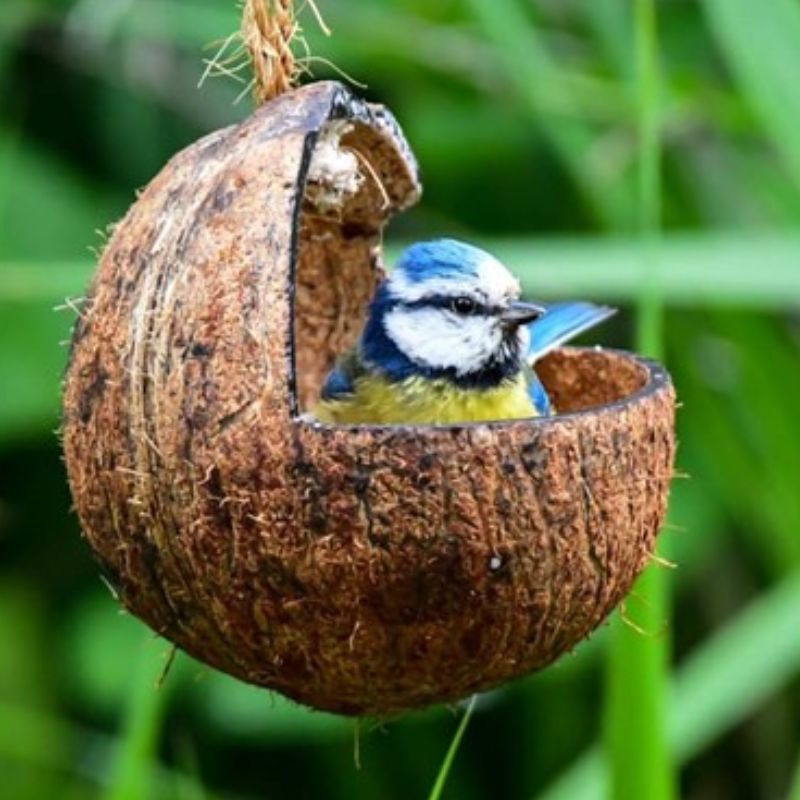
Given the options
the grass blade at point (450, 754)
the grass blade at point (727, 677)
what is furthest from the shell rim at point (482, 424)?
the grass blade at point (727, 677)

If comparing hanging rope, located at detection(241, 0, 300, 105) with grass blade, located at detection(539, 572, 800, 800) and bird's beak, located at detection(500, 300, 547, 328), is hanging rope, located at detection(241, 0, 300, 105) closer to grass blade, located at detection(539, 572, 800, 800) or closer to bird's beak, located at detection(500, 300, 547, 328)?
bird's beak, located at detection(500, 300, 547, 328)

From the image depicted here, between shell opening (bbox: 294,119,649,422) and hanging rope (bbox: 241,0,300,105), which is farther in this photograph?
shell opening (bbox: 294,119,649,422)

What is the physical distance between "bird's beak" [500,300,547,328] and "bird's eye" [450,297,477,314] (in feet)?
0.09

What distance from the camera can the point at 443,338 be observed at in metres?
1.85

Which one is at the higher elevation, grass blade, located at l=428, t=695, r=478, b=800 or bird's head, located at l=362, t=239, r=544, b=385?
bird's head, located at l=362, t=239, r=544, b=385

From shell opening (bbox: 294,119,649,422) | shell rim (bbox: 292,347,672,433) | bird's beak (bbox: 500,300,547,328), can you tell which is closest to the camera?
shell rim (bbox: 292,347,672,433)

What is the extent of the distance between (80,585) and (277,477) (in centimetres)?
191

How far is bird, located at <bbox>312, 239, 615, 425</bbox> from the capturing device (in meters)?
1.79

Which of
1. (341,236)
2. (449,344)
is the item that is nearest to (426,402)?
(449,344)

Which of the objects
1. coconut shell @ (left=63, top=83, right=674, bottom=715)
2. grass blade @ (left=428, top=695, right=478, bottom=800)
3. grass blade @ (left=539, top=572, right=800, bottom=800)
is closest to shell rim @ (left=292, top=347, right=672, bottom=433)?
coconut shell @ (left=63, top=83, right=674, bottom=715)

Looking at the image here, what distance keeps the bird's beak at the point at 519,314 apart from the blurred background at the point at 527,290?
1.93 ft

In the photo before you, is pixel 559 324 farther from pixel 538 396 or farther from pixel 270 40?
pixel 270 40

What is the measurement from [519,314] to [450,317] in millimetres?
66

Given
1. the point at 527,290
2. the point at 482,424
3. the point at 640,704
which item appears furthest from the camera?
the point at 527,290
